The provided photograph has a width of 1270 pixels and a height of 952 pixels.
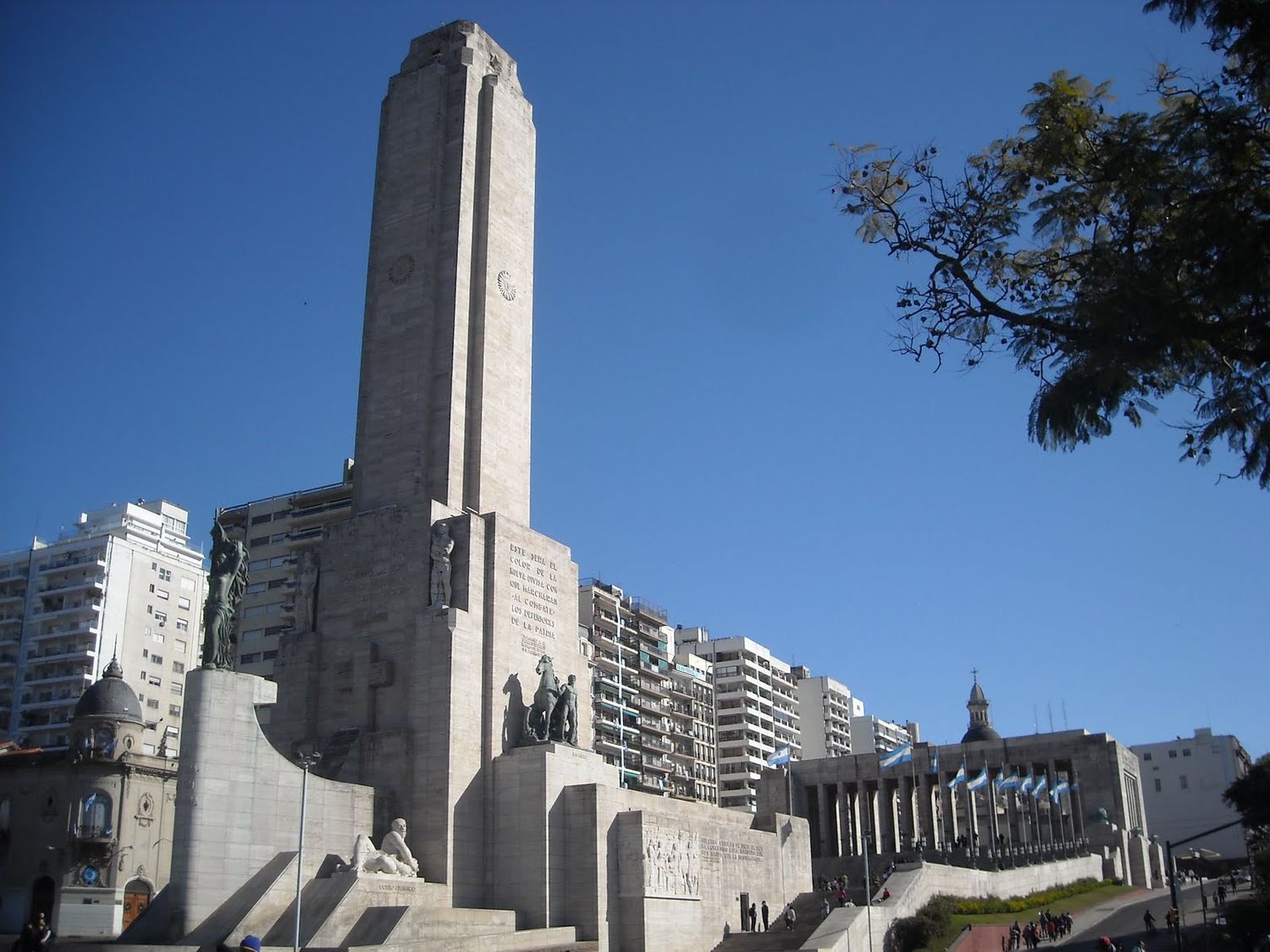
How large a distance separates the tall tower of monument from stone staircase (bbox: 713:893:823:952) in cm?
1369

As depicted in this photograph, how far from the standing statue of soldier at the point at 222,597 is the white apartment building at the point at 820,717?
308ft

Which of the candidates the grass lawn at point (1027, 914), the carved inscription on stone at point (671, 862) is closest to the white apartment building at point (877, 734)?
the grass lawn at point (1027, 914)

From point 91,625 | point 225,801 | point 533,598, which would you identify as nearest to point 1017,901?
point 533,598

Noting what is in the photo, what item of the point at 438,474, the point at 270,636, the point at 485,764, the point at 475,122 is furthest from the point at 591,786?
the point at 270,636

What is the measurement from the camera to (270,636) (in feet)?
241

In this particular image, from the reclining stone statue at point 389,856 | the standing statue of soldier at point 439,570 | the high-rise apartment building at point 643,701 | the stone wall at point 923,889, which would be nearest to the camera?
the reclining stone statue at point 389,856

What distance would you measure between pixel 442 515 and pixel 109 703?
21.0 metres

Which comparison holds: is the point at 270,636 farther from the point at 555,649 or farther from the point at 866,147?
the point at 866,147

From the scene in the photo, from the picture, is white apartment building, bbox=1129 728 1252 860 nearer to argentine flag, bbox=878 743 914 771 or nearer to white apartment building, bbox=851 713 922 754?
white apartment building, bbox=851 713 922 754

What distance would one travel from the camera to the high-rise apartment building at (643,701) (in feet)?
280

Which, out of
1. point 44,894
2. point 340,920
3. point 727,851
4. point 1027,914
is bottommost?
point 1027,914

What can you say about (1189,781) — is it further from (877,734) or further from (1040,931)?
(1040,931)

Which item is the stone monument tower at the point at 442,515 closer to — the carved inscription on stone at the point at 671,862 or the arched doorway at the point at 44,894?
the carved inscription on stone at the point at 671,862

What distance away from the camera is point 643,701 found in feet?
296
